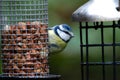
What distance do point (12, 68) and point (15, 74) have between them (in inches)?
2.3

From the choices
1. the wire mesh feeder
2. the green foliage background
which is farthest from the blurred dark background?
the wire mesh feeder

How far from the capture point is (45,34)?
530cm

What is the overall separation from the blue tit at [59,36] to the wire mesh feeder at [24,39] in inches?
18.3

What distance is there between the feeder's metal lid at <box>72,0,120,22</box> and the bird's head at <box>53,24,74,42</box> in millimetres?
1074

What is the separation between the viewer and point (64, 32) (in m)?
5.89

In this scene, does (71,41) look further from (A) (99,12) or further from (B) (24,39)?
(A) (99,12)

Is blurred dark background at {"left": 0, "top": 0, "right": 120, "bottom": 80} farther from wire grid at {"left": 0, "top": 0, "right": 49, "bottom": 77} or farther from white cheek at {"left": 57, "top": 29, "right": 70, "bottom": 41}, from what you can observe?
wire grid at {"left": 0, "top": 0, "right": 49, "bottom": 77}

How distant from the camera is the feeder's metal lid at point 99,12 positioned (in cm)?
458

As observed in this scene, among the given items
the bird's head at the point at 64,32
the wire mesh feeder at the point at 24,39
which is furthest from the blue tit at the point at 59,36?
the wire mesh feeder at the point at 24,39

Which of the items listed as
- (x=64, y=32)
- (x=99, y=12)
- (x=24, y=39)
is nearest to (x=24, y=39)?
(x=24, y=39)

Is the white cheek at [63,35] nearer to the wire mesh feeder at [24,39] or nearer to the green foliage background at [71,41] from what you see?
the green foliage background at [71,41]

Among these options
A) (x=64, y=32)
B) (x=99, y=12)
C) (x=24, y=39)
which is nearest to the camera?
(x=99, y=12)

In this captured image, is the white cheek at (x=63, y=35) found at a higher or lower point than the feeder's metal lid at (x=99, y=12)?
lower

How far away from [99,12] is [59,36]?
136 centimetres
